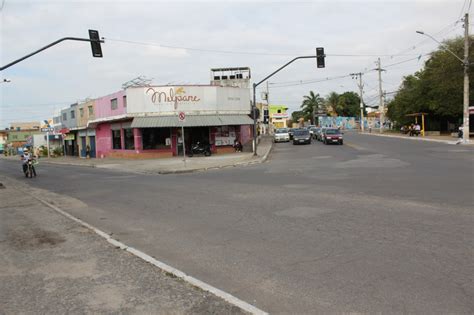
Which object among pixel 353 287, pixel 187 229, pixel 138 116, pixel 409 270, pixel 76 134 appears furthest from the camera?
pixel 76 134

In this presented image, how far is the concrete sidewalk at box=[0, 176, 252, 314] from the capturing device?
4.45 m

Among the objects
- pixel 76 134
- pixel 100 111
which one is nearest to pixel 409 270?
pixel 100 111

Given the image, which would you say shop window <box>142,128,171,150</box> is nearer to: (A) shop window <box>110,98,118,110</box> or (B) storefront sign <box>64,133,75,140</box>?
(A) shop window <box>110,98,118,110</box>

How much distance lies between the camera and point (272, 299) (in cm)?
463

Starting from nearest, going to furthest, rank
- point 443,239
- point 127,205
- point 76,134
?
1. point 443,239
2. point 127,205
3. point 76,134

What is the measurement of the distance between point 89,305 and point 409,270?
387cm

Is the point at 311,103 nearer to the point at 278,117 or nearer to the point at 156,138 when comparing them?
the point at 278,117

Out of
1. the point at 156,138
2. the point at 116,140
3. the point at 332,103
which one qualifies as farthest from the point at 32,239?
the point at 332,103

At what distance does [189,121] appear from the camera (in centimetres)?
3481

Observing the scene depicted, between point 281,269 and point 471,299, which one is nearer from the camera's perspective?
point 471,299

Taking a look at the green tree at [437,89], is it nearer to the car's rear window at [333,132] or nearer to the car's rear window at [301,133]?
the car's rear window at [333,132]

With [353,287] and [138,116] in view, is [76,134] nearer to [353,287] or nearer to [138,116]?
[138,116]

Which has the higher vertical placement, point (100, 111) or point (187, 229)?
point (100, 111)

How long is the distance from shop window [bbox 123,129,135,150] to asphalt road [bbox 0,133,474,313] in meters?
23.5
